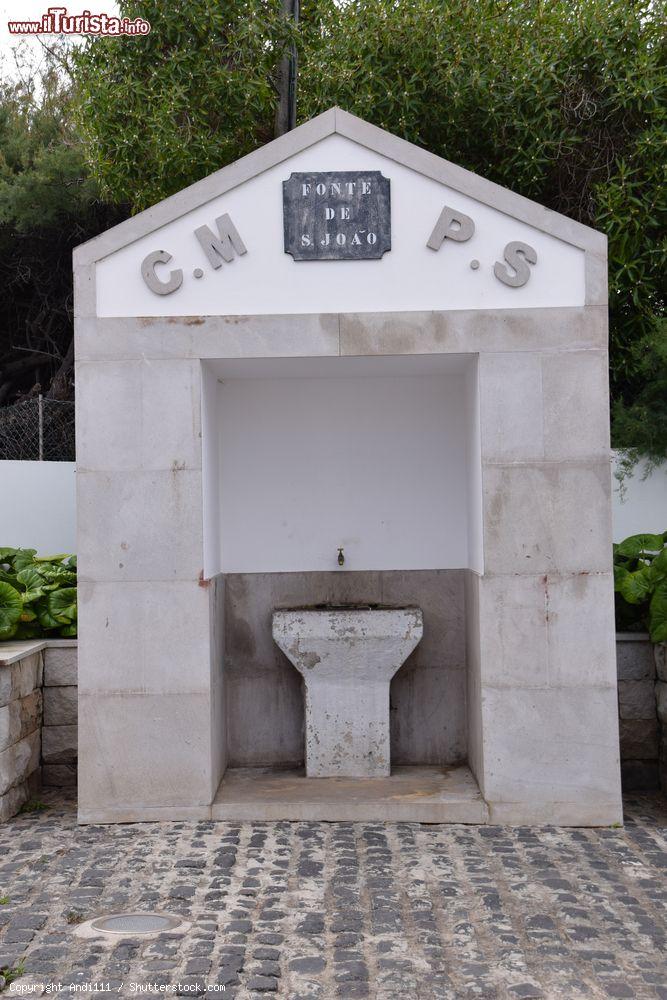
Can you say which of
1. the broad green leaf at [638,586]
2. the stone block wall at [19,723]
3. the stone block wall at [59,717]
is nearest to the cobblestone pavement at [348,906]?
the stone block wall at [19,723]

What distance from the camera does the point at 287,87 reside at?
38.8 feet

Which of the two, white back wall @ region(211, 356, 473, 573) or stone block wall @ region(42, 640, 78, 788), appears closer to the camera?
stone block wall @ region(42, 640, 78, 788)

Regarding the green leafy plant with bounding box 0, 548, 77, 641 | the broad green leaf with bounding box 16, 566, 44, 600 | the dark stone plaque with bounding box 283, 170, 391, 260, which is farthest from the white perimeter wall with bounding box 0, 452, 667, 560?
the dark stone plaque with bounding box 283, 170, 391, 260

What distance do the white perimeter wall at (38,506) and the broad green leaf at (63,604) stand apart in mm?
2023

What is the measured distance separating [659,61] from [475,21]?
1933mm

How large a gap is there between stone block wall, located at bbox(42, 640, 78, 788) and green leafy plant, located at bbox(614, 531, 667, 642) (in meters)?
4.03

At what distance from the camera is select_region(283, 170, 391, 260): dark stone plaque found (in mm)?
6555

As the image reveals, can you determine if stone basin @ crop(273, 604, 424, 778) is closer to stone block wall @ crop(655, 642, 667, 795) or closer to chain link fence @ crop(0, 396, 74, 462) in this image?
stone block wall @ crop(655, 642, 667, 795)

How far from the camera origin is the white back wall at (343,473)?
25.2ft

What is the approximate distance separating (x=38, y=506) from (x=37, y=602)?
7.08 feet

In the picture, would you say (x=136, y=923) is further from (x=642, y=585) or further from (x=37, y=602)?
(x=642, y=585)

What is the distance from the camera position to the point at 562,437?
6.53 metres

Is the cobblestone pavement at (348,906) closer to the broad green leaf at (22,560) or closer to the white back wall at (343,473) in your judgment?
the white back wall at (343,473)

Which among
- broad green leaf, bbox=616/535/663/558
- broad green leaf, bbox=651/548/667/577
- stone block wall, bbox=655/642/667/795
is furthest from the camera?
broad green leaf, bbox=616/535/663/558
